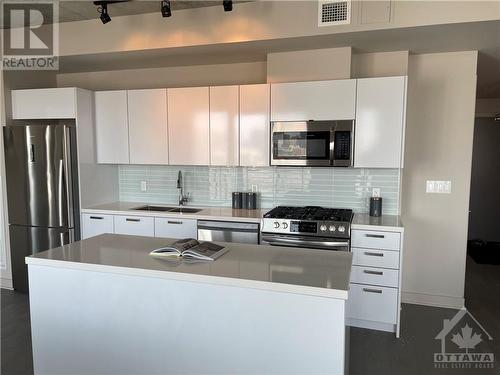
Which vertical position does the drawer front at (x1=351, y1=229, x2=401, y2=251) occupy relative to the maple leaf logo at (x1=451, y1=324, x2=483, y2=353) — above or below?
above

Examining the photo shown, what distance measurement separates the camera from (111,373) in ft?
6.60

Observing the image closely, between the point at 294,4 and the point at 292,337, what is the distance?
2.64 metres

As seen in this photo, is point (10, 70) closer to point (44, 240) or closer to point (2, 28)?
point (2, 28)

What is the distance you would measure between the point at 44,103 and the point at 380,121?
343 cm

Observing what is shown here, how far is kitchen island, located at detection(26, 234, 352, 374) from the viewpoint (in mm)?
1667

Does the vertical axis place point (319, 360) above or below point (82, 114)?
below

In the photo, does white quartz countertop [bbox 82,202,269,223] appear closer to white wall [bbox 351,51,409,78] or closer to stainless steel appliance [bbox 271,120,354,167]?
stainless steel appliance [bbox 271,120,354,167]

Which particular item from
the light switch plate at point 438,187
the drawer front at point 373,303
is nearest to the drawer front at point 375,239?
the drawer front at point 373,303

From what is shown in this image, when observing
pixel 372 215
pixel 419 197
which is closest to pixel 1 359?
pixel 372 215

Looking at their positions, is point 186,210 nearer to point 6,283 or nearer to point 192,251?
point 192,251

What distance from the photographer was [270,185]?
3.96 m

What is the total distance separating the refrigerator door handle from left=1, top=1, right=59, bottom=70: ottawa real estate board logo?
998 mm

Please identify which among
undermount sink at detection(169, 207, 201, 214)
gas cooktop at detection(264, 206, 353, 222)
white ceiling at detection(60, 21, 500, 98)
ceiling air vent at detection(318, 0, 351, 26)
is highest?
ceiling air vent at detection(318, 0, 351, 26)

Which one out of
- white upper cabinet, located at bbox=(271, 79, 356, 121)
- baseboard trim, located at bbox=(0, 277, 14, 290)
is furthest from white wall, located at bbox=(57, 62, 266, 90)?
baseboard trim, located at bbox=(0, 277, 14, 290)
